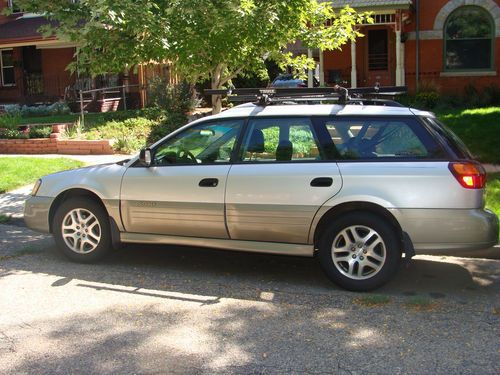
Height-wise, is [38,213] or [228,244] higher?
[38,213]

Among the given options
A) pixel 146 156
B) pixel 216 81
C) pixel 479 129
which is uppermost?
pixel 216 81

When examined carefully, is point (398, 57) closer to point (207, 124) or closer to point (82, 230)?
point (207, 124)

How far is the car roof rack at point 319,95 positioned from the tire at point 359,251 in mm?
1269

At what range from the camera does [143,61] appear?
8.48 m

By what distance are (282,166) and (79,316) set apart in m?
2.21

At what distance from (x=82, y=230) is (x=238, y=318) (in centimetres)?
231

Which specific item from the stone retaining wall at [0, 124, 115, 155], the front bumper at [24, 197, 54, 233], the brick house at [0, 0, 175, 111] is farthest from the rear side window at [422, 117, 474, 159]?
the brick house at [0, 0, 175, 111]

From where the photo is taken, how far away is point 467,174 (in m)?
5.05

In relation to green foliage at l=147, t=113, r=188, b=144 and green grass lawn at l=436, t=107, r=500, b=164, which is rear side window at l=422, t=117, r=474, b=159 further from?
green foliage at l=147, t=113, r=188, b=144

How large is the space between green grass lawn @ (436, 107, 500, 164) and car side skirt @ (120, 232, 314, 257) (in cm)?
657

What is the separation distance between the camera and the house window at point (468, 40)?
18962 millimetres

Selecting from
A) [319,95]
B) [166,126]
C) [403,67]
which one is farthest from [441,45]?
[319,95]

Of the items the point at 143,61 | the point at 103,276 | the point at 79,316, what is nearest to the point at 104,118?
the point at 143,61

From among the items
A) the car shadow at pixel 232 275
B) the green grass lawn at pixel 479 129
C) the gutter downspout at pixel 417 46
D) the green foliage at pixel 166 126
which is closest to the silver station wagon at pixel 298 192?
the car shadow at pixel 232 275
